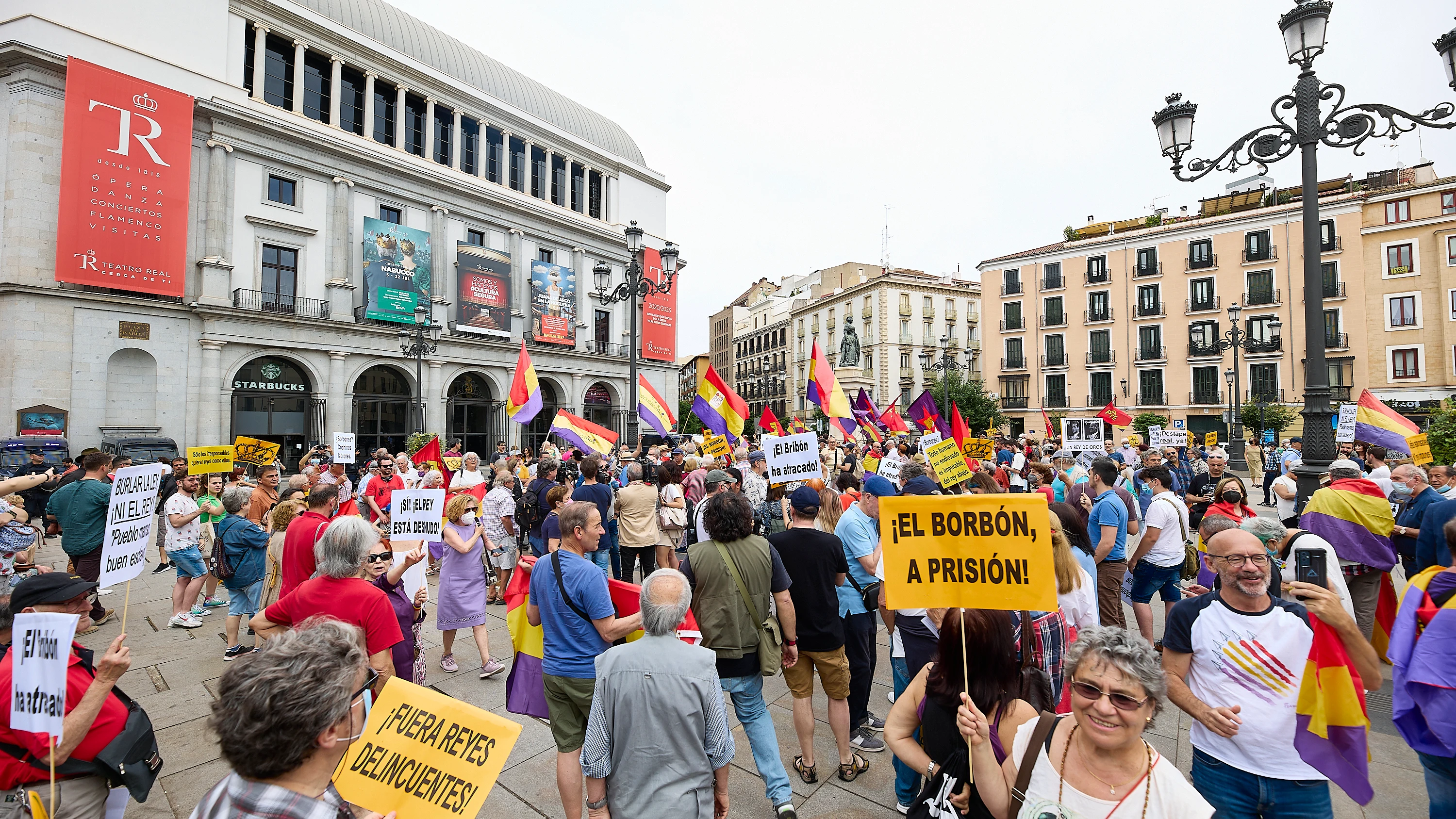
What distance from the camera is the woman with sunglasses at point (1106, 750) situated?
76.0 inches

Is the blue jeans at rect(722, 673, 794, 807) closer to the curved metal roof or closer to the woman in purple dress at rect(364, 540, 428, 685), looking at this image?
the woman in purple dress at rect(364, 540, 428, 685)

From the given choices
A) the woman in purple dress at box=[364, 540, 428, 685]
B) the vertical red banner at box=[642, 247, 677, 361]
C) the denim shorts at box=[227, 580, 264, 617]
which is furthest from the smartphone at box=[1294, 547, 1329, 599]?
the vertical red banner at box=[642, 247, 677, 361]

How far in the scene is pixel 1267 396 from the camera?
3638 cm

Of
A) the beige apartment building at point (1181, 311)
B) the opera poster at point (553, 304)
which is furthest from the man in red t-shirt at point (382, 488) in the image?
the beige apartment building at point (1181, 311)

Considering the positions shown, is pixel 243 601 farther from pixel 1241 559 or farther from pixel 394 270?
pixel 394 270

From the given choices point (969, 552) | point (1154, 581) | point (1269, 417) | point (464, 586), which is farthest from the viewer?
point (1269, 417)

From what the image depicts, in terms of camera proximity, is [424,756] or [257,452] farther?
[257,452]

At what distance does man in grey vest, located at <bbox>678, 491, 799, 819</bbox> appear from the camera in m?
3.62

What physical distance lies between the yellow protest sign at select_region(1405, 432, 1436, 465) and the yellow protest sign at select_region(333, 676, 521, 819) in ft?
35.2

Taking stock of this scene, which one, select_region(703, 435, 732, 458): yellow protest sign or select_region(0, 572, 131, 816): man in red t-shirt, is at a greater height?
select_region(703, 435, 732, 458): yellow protest sign

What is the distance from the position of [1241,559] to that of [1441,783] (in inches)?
50.9

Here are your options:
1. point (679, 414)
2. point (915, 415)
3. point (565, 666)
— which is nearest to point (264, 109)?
point (915, 415)

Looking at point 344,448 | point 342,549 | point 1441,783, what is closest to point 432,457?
point 344,448

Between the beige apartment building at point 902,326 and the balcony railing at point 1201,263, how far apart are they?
53.9 ft
